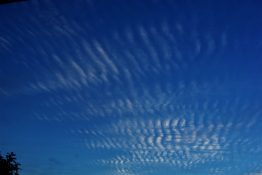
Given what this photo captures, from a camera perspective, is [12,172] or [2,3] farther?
[12,172]

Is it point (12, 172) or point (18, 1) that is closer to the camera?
point (18, 1)

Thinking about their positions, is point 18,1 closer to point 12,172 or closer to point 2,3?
point 2,3

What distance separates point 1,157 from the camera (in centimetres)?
3844

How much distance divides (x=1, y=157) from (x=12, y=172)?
2680 mm

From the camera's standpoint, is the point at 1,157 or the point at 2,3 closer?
the point at 2,3

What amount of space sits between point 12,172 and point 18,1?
38.7 meters

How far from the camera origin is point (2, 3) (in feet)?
12.1

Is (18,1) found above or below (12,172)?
below

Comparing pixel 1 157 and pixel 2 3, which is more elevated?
pixel 1 157

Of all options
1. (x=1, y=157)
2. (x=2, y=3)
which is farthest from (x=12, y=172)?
(x=2, y=3)

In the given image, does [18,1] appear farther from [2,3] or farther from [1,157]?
[1,157]

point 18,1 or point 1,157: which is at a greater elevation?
point 1,157

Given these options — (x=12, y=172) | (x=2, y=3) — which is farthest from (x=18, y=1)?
(x=12, y=172)

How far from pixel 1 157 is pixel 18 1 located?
130 ft
